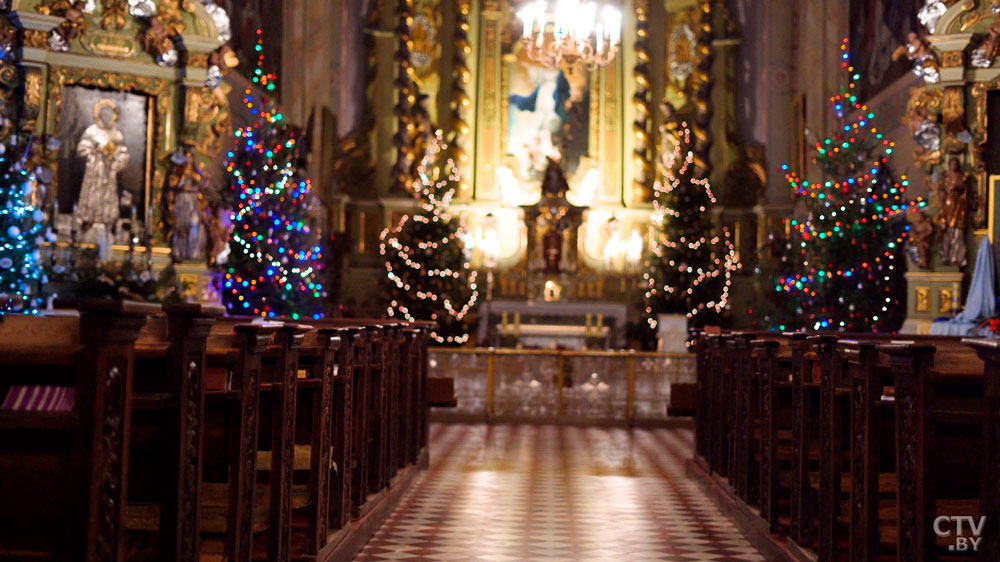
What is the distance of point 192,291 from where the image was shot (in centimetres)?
1462

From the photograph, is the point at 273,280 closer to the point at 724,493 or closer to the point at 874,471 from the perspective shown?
the point at 724,493

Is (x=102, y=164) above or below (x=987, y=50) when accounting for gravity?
below

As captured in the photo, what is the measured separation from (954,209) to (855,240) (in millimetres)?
2339

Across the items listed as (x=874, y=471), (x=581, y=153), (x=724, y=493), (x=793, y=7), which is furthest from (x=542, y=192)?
(x=874, y=471)

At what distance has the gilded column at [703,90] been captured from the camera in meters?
22.5

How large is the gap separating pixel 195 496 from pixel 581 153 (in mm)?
19348

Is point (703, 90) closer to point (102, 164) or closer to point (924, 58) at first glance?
point (924, 58)

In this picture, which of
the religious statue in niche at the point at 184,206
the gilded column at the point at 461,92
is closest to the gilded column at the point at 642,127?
the gilded column at the point at 461,92

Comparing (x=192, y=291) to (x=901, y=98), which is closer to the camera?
(x=192, y=291)

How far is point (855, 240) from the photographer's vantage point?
1681 cm

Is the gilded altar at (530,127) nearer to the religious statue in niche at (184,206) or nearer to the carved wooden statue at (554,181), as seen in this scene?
the carved wooden statue at (554,181)

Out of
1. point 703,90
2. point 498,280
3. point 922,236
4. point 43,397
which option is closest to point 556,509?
point 43,397

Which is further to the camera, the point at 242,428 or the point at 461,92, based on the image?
the point at 461,92

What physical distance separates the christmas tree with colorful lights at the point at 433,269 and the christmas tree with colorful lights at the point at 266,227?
3604 millimetres
